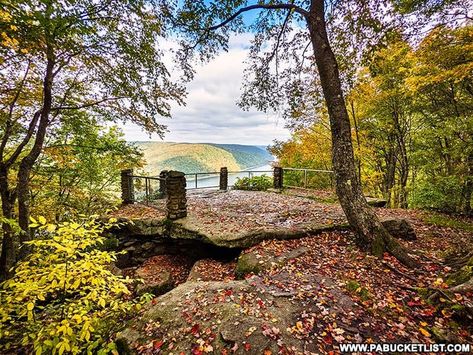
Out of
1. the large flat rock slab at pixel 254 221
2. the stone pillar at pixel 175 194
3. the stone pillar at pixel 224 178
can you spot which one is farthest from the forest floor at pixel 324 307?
the stone pillar at pixel 224 178

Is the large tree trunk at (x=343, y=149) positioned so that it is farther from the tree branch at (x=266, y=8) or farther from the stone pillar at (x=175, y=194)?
the stone pillar at (x=175, y=194)

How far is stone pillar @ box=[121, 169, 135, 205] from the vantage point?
946 cm

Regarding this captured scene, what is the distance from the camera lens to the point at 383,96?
1002cm

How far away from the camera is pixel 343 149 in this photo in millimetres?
4184

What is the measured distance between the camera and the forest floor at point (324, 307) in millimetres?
2529

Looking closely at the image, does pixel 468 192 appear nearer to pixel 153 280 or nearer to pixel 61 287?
pixel 153 280

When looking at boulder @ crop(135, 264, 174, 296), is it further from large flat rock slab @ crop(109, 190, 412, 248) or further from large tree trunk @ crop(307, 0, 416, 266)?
large tree trunk @ crop(307, 0, 416, 266)

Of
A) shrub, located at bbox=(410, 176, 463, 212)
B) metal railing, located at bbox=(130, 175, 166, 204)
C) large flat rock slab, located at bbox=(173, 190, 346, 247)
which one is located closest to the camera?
large flat rock slab, located at bbox=(173, 190, 346, 247)

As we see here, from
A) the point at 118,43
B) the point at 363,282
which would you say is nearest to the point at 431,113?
the point at 363,282

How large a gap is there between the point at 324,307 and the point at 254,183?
10.8 m

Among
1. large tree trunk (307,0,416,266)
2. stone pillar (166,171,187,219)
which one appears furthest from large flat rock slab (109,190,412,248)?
large tree trunk (307,0,416,266)

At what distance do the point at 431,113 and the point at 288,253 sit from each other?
28.7 feet

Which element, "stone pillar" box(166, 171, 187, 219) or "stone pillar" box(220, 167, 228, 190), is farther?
"stone pillar" box(220, 167, 228, 190)

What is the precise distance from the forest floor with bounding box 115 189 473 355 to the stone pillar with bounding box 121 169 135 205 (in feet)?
22.5
